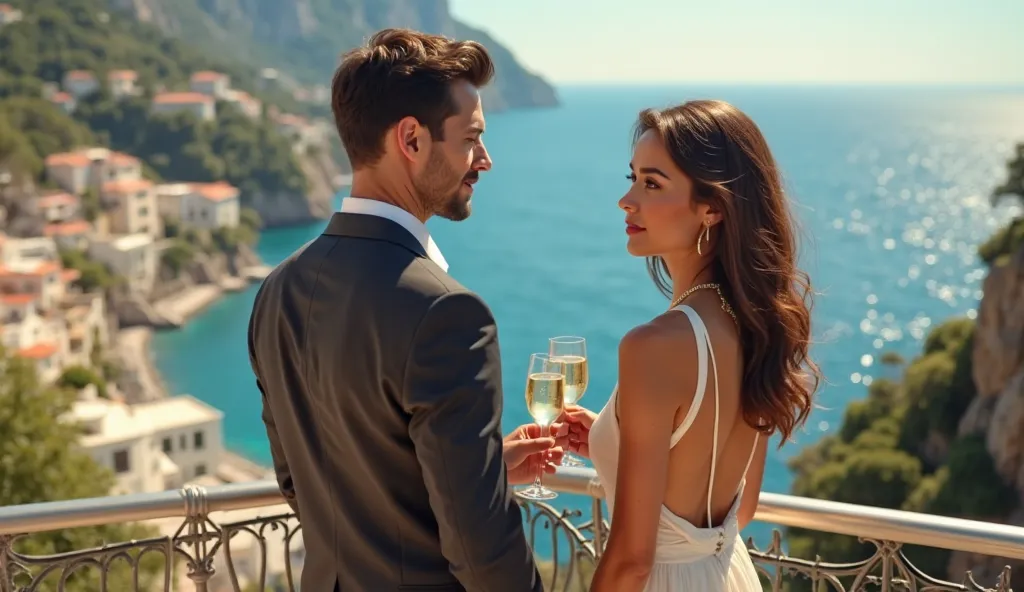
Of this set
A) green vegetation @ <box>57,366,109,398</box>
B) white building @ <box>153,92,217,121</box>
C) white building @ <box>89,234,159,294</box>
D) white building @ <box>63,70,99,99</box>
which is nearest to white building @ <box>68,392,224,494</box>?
green vegetation @ <box>57,366,109,398</box>

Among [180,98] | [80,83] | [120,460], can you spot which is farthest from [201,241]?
[120,460]

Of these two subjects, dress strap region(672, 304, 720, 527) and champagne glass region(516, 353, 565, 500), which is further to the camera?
champagne glass region(516, 353, 565, 500)

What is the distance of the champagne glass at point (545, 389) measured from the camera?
202 centimetres

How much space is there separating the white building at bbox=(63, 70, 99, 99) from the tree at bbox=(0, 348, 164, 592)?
186 ft

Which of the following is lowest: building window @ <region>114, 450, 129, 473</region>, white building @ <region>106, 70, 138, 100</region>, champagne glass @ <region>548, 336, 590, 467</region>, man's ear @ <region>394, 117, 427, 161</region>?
building window @ <region>114, 450, 129, 473</region>

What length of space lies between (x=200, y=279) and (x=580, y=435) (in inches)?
2376

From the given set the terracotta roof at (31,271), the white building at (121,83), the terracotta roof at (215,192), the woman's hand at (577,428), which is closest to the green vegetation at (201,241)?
the terracotta roof at (215,192)

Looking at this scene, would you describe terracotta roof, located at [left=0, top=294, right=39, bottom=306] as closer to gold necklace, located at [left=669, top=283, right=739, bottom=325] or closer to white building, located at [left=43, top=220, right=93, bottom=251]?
white building, located at [left=43, top=220, right=93, bottom=251]

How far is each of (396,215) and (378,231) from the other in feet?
0.13

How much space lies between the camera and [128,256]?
175 feet

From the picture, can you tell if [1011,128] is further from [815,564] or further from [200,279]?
[815,564]

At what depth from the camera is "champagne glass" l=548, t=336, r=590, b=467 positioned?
2.04 m

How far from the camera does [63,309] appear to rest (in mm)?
46312

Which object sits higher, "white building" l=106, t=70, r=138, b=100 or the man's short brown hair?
"white building" l=106, t=70, r=138, b=100
